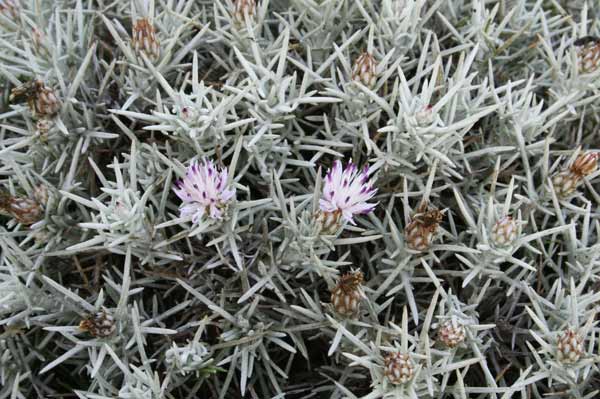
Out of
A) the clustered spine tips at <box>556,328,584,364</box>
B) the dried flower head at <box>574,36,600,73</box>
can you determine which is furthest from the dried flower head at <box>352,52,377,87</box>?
the clustered spine tips at <box>556,328,584,364</box>

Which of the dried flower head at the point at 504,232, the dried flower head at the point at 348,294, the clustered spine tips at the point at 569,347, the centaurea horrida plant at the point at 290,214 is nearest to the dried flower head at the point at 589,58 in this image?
the centaurea horrida plant at the point at 290,214

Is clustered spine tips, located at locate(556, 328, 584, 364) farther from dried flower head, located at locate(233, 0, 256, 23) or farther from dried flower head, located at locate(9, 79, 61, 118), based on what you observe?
dried flower head, located at locate(9, 79, 61, 118)

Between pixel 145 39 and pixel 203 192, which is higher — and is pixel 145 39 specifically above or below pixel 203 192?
above

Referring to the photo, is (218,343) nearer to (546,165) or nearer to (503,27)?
(546,165)

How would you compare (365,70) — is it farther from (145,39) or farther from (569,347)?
(569,347)

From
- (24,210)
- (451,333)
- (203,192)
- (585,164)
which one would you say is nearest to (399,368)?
(451,333)
